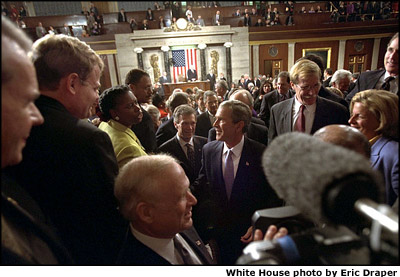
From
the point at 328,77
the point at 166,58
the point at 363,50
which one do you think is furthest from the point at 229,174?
the point at 363,50

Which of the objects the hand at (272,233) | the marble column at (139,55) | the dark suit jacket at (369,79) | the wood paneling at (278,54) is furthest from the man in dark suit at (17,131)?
the wood paneling at (278,54)

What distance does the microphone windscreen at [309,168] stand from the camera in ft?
1.18

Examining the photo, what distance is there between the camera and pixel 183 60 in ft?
41.7

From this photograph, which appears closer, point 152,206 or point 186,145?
point 152,206

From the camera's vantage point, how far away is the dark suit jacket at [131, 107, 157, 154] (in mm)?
2188

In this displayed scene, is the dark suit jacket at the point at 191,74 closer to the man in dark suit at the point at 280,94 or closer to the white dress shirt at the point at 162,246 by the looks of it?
the man in dark suit at the point at 280,94

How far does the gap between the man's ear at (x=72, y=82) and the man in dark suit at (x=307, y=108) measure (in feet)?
3.17

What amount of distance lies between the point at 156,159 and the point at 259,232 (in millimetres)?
454

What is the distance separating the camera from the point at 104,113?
63.6 inches

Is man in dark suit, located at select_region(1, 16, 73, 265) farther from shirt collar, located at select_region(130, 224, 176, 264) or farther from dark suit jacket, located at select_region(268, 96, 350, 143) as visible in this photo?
dark suit jacket, located at select_region(268, 96, 350, 143)

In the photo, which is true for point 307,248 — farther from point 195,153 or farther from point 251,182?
point 195,153

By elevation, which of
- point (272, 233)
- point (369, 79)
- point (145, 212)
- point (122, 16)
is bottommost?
point (145, 212)

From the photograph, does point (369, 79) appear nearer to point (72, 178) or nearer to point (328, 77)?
point (72, 178)

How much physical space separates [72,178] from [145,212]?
10.0 inches
